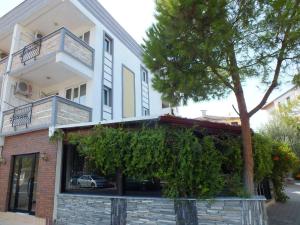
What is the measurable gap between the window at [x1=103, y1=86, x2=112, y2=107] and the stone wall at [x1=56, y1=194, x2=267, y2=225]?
5.67 m

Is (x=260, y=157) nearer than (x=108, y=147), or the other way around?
(x=108, y=147)

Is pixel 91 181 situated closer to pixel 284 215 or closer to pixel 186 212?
pixel 186 212

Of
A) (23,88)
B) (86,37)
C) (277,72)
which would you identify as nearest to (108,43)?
(86,37)

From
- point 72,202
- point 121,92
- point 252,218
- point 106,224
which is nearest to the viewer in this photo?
point 252,218

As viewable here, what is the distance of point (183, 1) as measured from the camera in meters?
5.96

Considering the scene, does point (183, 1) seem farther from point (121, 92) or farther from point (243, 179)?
point (121, 92)

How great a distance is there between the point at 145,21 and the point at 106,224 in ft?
19.7

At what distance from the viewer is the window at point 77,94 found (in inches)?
490

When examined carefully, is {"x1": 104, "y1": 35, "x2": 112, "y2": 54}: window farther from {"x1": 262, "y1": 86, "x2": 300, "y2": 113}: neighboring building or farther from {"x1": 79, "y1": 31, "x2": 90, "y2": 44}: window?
{"x1": 262, "y1": 86, "x2": 300, "y2": 113}: neighboring building

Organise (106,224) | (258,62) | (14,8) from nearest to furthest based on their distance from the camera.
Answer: (258,62), (106,224), (14,8)

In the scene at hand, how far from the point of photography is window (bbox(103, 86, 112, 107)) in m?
13.4

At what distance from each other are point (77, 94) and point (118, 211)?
273 inches

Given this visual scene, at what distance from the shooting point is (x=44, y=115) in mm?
10227

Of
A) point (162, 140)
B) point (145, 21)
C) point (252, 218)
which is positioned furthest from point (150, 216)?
point (145, 21)
